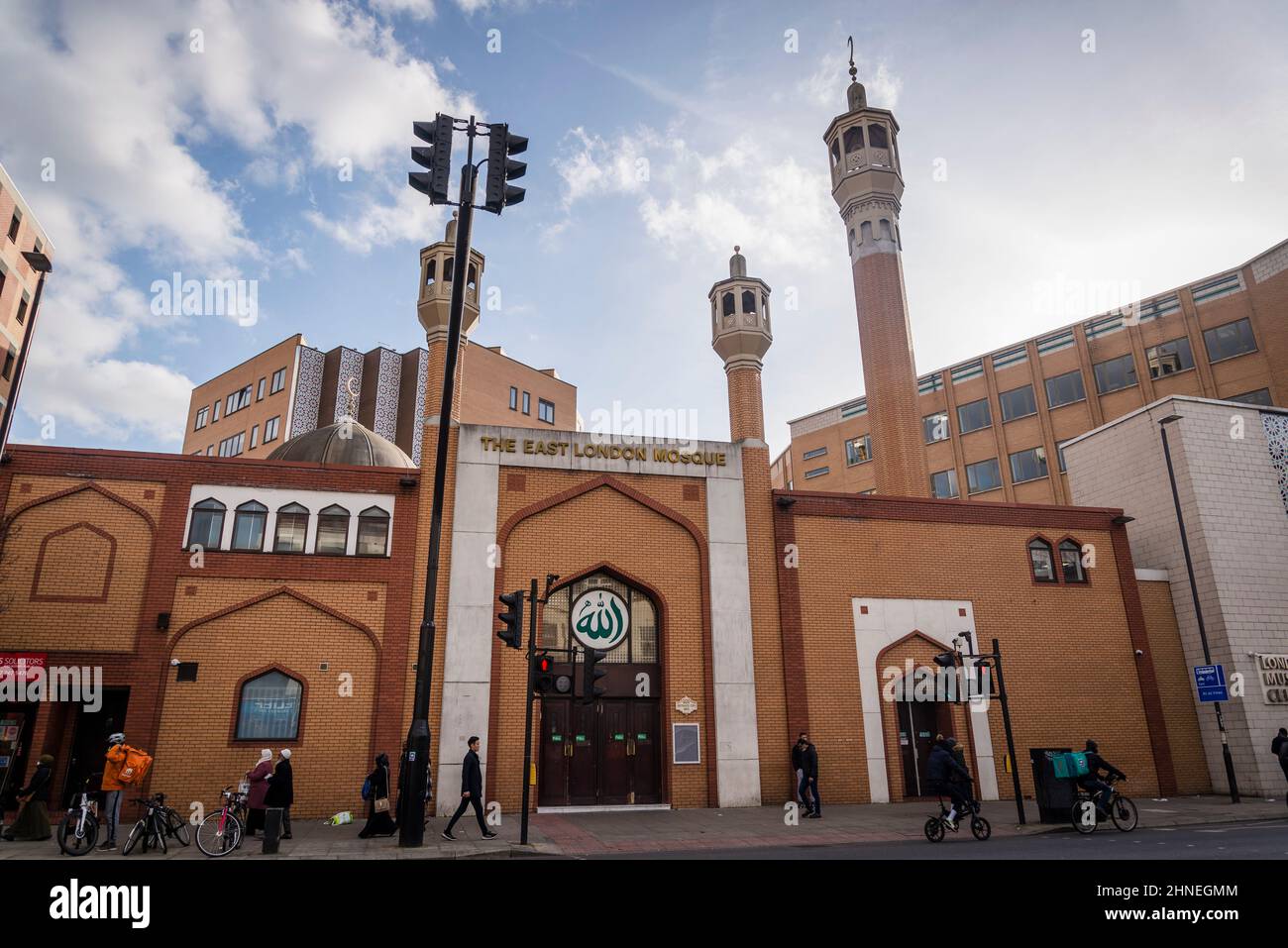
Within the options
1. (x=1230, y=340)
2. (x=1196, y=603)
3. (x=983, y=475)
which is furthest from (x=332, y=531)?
(x=1230, y=340)

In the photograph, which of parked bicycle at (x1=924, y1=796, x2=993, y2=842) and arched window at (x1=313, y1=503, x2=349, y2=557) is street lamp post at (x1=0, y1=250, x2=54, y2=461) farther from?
parked bicycle at (x1=924, y1=796, x2=993, y2=842)

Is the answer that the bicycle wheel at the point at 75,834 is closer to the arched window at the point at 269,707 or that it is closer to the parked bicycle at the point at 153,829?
the parked bicycle at the point at 153,829

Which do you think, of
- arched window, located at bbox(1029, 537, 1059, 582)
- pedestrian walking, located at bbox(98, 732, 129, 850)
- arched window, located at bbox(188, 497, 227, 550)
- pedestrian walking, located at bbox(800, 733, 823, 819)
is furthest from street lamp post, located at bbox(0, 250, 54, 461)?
arched window, located at bbox(1029, 537, 1059, 582)

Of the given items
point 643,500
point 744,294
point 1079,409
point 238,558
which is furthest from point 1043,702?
point 1079,409

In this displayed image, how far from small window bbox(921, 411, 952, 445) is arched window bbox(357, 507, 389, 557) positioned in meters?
36.3

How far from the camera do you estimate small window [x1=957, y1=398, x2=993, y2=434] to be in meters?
46.2

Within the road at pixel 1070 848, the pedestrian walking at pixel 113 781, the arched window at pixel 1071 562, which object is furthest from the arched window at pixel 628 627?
the arched window at pixel 1071 562

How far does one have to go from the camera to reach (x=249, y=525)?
18.8m

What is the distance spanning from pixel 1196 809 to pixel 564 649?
47.2 feet

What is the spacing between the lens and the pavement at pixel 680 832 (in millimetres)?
12398

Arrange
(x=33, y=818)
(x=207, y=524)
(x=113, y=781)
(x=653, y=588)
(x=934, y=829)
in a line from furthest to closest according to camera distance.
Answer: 1. (x=653, y=588)
2. (x=207, y=524)
3. (x=934, y=829)
4. (x=33, y=818)
5. (x=113, y=781)

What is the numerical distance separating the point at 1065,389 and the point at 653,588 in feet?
105

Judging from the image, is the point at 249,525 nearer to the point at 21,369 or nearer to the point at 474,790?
the point at 21,369

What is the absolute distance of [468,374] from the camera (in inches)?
1766
